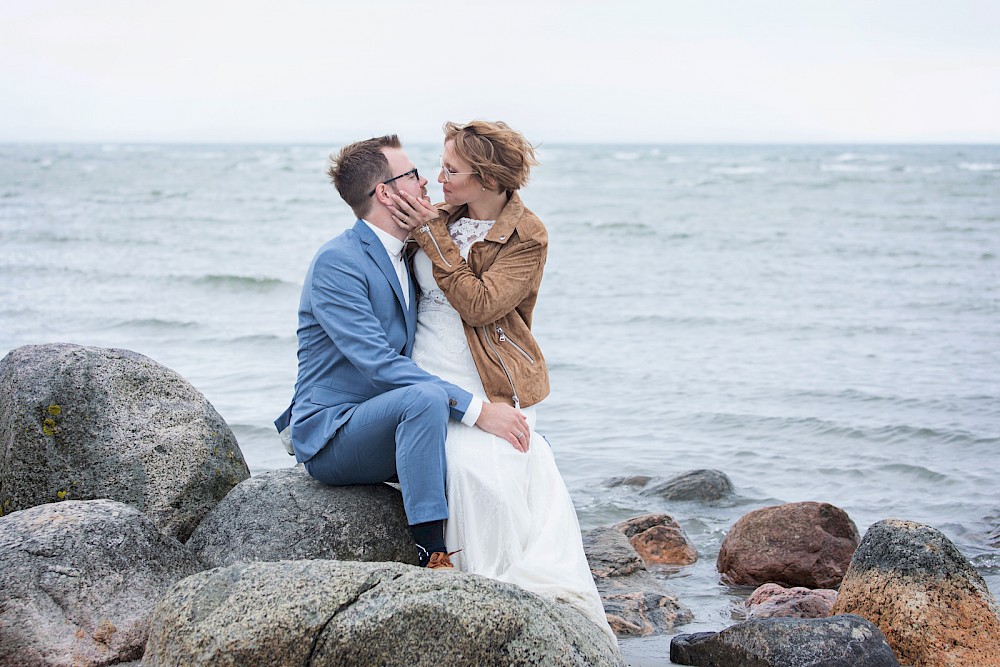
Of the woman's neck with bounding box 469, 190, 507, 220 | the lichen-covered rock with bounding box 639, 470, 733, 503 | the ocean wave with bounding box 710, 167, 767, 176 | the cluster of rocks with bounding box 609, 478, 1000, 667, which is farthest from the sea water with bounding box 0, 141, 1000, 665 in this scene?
the ocean wave with bounding box 710, 167, 767, 176

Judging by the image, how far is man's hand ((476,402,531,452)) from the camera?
189 inches

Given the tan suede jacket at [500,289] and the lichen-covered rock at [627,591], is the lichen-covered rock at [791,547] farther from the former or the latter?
the tan suede jacket at [500,289]

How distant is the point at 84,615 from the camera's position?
13.9 ft

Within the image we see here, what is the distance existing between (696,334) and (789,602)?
956 cm

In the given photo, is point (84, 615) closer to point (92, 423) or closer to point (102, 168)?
point (92, 423)

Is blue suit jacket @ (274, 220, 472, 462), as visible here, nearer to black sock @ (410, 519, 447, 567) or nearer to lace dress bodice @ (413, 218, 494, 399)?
lace dress bodice @ (413, 218, 494, 399)

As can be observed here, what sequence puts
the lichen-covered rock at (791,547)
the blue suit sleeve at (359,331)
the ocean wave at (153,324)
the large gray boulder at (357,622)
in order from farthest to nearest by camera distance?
1. the ocean wave at (153,324)
2. the lichen-covered rock at (791,547)
3. the blue suit sleeve at (359,331)
4. the large gray boulder at (357,622)

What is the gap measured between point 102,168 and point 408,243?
61.8 m

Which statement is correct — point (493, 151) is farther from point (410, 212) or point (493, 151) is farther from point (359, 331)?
point (359, 331)

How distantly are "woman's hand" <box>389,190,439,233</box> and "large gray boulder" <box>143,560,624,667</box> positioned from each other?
6.43 feet

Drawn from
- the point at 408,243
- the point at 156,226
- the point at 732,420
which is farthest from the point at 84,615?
the point at 156,226

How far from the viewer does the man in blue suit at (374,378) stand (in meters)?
4.58

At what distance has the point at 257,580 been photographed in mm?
3568

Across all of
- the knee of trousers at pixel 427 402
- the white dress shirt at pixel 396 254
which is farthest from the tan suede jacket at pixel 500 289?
the knee of trousers at pixel 427 402
